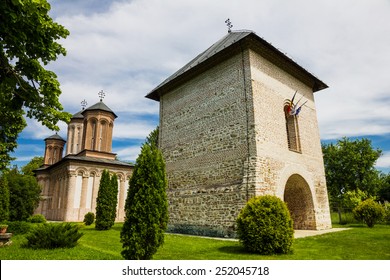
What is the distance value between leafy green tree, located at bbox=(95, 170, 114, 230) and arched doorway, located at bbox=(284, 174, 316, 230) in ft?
32.8

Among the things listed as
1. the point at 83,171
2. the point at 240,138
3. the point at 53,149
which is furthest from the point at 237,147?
the point at 53,149

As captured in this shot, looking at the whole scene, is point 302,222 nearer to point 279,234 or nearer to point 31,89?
point 279,234

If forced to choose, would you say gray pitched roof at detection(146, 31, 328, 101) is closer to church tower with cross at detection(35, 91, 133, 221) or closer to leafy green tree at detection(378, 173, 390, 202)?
church tower with cross at detection(35, 91, 133, 221)

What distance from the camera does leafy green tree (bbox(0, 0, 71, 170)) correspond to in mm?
5520

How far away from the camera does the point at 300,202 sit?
1253 cm

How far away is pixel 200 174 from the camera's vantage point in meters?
11.9

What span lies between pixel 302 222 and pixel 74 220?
20235 mm

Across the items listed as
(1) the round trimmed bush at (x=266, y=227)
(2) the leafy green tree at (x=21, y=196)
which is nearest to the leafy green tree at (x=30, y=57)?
(1) the round trimmed bush at (x=266, y=227)

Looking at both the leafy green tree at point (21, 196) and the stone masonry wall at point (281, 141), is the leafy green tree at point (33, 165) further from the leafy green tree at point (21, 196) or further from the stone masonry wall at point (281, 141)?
the stone masonry wall at point (281, 141)

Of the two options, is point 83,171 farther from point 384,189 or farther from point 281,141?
point 384,189

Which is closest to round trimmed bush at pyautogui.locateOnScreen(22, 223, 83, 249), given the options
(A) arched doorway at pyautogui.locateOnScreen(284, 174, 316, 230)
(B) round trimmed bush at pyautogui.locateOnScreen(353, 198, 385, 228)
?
(A) arched doorway at pyautogui.locateOnScreen(284, 174, 316, 230)

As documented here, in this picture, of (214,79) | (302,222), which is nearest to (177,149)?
(214,79)
